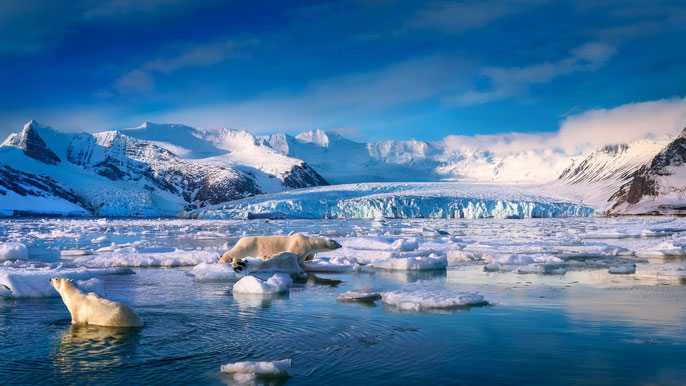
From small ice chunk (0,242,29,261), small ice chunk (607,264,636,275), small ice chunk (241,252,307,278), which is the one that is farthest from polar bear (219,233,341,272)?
small ice chunk (0,242,29,261)

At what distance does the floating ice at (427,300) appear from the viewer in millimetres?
9172

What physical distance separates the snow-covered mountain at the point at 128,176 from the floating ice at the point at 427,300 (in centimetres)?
11475

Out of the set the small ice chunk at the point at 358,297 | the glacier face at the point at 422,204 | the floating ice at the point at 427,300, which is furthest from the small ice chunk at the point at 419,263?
the glacier face at the point at 422,204

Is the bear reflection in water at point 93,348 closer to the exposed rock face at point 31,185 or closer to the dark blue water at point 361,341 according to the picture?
the dark blue water at point 361,341

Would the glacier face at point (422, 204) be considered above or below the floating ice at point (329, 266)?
above

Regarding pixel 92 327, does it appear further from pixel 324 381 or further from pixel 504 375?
pixel 504 375

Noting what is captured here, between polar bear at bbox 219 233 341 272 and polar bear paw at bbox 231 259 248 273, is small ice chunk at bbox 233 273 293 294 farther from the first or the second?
polar bear at bbox 219 233 341 272

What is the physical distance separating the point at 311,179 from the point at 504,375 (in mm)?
A: 178069

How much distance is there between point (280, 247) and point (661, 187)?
309 ft

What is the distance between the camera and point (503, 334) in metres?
7.20

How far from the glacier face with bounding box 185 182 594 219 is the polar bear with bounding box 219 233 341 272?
55163mm

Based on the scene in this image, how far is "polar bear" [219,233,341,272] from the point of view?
16047mm

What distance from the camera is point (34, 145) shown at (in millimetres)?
188125

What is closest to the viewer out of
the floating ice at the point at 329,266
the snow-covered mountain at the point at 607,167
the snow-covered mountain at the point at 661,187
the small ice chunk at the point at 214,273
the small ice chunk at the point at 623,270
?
the small ice chunk at the point at 214,273
